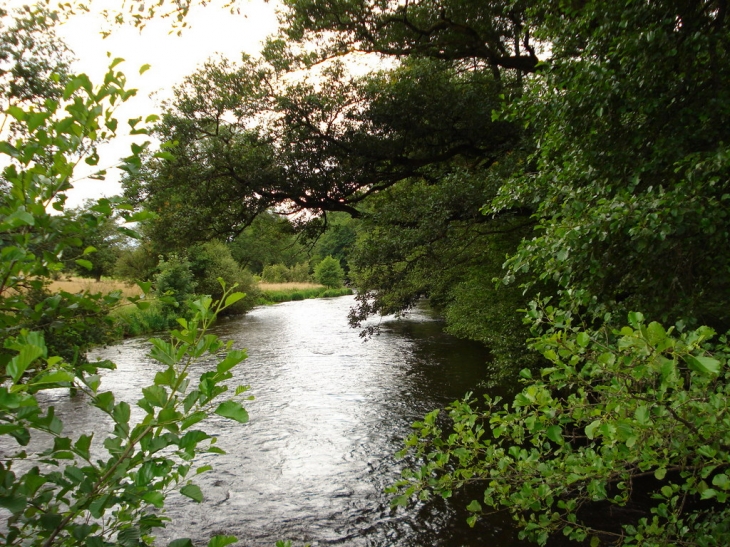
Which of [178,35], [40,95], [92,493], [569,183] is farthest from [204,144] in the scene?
[92,493]

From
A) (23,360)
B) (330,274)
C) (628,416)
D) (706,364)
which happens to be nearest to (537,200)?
(628,416)

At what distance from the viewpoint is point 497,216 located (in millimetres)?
8266

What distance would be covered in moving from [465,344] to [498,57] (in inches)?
358

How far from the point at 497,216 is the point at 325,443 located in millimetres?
4815

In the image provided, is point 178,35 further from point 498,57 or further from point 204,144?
point 498,57

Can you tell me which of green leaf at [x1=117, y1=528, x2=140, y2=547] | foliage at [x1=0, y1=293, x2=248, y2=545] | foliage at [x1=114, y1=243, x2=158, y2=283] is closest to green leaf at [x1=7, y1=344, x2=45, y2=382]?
foliage at [x1=0, y1=293, x2=248, y2=545]

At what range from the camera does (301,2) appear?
932cm

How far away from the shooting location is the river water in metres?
5.67

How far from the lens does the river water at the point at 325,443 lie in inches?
223

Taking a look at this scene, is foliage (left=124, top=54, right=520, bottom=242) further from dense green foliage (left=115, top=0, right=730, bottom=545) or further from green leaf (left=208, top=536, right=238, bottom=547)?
green leaf (left=208, top=536, right=238, bottom=547)

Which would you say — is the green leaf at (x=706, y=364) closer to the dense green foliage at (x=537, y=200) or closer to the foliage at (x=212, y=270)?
the dense green foliage at (x=537, y=200)

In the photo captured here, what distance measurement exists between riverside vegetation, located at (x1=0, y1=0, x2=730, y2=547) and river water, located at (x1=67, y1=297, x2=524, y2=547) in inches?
28.3

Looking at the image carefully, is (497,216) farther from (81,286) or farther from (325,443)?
(81,286)

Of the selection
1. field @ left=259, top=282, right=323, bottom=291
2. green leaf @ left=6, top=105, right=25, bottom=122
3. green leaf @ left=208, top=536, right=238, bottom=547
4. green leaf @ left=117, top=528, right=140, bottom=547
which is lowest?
field @ left=259, top=282, right=323, bottom=291
